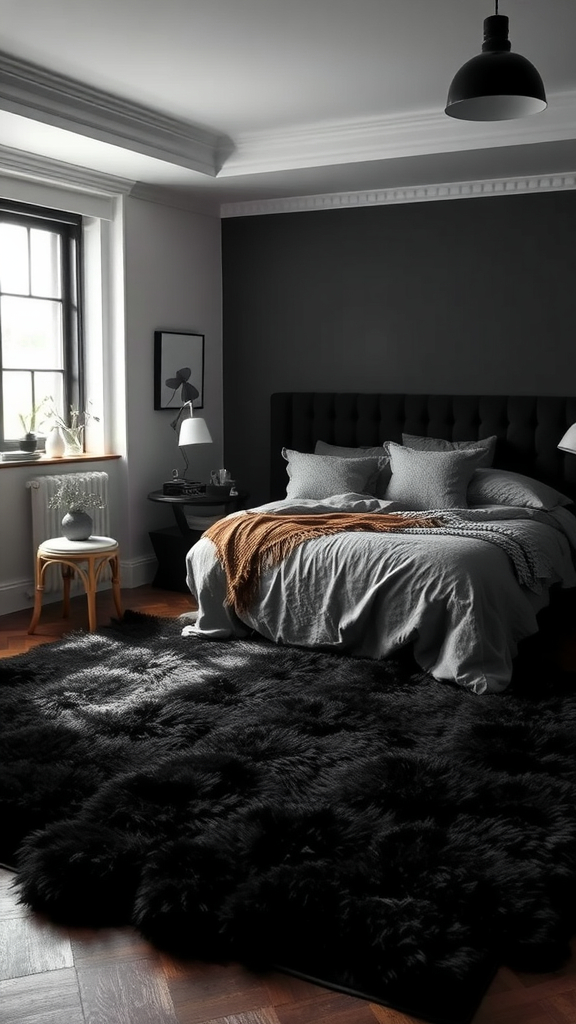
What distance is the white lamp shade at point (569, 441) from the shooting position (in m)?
5.05

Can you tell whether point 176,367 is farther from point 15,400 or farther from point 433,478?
point 433,478

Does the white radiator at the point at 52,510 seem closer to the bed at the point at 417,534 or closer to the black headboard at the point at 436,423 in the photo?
the bed at the point at 417,534

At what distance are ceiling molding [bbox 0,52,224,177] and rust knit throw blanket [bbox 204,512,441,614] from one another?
2.13 metres

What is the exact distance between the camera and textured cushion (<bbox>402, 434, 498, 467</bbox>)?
5.57 meters

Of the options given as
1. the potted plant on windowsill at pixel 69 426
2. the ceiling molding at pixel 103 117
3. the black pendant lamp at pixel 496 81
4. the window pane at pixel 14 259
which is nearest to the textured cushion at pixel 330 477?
the potted plant on windowsill at pixel 69 426

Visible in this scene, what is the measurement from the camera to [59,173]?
527 centimetres

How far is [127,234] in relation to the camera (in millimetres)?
5781

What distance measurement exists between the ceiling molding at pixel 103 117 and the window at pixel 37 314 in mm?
895

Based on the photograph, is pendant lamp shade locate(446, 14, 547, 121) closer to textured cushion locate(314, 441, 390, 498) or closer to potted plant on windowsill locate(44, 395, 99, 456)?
textured cushion locate(314, 441, 390, 498)

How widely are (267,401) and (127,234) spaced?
5.12ft

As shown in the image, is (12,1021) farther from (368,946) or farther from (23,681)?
(23,681)

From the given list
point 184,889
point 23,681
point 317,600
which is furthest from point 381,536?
point 184,889

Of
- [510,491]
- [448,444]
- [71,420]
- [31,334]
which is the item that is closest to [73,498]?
[71,420]

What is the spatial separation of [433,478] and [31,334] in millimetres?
2600
